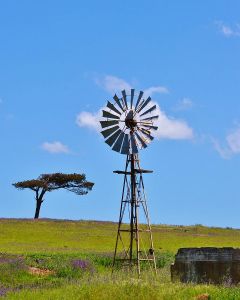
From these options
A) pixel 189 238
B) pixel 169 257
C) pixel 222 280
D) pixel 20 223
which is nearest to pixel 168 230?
pixel 189 238

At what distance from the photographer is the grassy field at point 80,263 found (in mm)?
20750

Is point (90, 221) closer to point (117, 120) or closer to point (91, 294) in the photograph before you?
point (117, 120)

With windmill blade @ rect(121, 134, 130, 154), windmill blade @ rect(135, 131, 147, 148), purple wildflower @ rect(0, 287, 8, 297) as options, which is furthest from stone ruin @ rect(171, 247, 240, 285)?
purple wildflower @ rect(0, 287, 8, 297)

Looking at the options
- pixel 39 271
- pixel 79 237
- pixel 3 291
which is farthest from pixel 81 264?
pixel 79 237

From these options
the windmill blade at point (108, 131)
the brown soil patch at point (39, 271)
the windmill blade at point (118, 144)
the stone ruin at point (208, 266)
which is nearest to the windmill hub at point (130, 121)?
the windmill blade at point (108, 131)

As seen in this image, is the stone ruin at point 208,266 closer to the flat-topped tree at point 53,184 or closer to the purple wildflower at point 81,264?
the purple wildflower at point 81,264

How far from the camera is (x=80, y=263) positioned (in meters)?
32.9

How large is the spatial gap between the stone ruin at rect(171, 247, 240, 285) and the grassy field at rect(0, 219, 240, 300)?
3.10 feet

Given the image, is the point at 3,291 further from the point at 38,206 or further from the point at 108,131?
the point at 38,206

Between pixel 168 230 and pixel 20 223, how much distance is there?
1493 cm

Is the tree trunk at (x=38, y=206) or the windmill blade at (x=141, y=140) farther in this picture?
the tree trunk at (x=38, y=206)

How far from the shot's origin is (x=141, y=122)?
3409cm

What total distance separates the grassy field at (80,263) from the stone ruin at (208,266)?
95cm

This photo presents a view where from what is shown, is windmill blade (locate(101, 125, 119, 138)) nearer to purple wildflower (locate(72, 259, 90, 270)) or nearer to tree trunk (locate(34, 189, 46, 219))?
purple wildflower (locate(72, 259, 90, 270))
